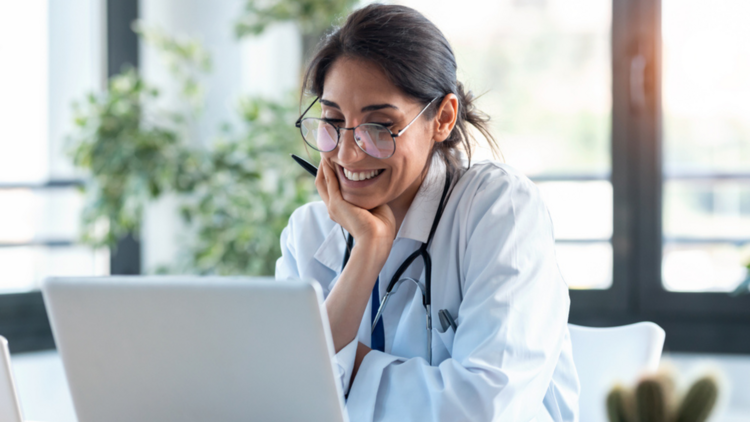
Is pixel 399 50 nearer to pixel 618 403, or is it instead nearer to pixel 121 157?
pixel 618 403

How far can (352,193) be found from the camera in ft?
4.16

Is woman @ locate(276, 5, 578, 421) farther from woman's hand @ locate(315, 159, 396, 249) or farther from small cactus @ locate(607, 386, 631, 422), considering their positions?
small cactus @ locate(607, 386, 631, 422)

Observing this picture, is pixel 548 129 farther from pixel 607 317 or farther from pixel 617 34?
pixel 607 317

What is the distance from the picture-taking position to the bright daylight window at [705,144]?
2.40 metres

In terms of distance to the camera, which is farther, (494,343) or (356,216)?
(356,216)

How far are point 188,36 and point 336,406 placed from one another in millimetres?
2543

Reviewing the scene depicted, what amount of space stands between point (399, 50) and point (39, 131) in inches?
78.4

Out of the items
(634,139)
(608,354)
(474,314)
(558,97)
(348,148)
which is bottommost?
(608,354)

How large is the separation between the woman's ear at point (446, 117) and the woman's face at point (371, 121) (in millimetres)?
22

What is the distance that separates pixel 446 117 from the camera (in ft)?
4.14

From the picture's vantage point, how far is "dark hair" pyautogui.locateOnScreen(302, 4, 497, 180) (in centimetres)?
115

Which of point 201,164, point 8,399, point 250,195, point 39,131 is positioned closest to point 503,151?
point 250,195

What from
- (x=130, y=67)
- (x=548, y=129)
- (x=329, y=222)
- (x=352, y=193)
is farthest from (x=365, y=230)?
(x=130, y=67)

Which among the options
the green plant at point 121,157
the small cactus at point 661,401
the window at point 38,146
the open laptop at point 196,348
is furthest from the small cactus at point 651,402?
the window at point 38,146
